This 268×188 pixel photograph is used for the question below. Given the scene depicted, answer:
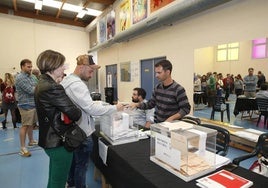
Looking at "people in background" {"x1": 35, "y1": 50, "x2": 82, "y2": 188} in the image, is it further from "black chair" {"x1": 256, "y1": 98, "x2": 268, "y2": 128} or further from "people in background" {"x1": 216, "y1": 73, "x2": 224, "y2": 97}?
"black chair" {"x1": 256, "y1": 98, "x2": 268, "y2": 128}

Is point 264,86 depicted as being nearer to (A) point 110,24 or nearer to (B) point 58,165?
(B) point 58,165

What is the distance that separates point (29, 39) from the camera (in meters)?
8.70

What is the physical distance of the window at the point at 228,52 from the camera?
10.9ft

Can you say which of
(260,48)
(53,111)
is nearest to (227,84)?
(260,48)

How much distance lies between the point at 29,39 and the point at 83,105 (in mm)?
8688

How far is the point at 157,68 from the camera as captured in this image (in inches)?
84.5

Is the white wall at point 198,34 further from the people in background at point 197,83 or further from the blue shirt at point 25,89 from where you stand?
the blue shirt at point 25,89

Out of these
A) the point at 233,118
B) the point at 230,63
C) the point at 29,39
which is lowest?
the point at 233,118

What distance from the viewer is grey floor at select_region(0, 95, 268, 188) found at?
7.84 feet

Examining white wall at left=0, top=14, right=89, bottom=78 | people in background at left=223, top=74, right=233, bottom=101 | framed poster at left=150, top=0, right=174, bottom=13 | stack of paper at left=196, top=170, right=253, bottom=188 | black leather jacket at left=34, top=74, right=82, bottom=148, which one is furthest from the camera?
white wall at left=0, top=14, right=89, bottom=78

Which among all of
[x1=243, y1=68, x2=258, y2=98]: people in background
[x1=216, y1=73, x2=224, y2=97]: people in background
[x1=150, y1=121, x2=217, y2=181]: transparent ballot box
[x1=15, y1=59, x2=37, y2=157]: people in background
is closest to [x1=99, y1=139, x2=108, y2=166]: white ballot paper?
[x1=150, y1=121, x2=217, y2=181]: transparent ballot box

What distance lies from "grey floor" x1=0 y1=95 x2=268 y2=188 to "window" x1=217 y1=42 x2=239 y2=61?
2.64ft

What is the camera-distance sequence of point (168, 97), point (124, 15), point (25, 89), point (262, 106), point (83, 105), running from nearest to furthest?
point (83, 105), point (168, 97), point (25, 89), point (262, 106), point (124, 15)

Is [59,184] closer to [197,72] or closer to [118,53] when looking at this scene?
[197,72]
